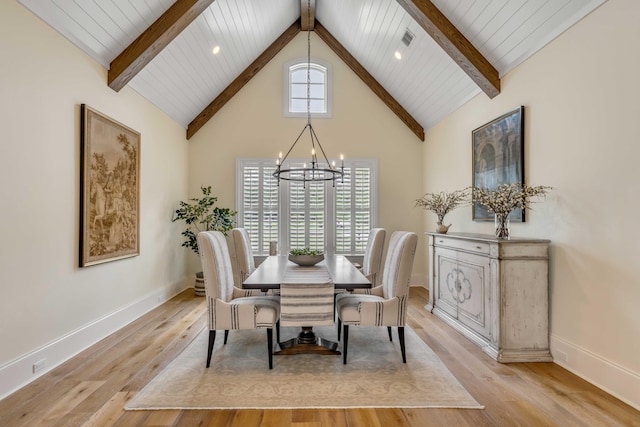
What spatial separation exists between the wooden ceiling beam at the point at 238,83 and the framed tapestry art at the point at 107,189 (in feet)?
6.03

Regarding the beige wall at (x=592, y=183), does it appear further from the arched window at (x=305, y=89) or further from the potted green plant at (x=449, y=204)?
the arched window at (x=305, y=89)

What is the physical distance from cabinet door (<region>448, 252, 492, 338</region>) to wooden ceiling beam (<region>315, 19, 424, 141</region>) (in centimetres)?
326

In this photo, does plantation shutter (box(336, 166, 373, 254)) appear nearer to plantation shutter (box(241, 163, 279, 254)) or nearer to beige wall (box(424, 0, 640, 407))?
plantation shutter (box(241, 163, 279, 254))

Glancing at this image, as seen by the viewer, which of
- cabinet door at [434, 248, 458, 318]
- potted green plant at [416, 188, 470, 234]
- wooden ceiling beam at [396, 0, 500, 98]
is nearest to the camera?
wooden ceiling beam at [396, 0, 500, 98]

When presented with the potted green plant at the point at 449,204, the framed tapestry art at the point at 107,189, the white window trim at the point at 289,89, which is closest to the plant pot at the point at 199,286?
the framed tapestry art at the point at 107,189

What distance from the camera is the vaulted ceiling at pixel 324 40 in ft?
10.3

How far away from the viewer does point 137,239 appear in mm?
4250

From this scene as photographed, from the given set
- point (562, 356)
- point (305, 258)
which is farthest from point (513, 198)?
point (305, 258)

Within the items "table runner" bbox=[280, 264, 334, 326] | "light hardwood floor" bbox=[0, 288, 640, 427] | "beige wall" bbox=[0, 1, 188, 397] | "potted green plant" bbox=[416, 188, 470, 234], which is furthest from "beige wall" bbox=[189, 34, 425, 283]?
"table runner" bbox=[280, 264, 334, 326]

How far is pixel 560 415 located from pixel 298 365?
180 cm

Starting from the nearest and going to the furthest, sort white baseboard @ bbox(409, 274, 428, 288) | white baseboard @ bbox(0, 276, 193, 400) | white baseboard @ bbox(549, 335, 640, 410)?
1. white baseboard @ bbox(549, 335, 640, 410)
2. white baseboard @ bbox(0, 276, 193, 400)
3. white baseboard @ bbox(409, 274, 428, 288)

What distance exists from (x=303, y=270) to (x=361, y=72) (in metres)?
4.14

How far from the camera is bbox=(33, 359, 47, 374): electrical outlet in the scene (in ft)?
→ 8.63

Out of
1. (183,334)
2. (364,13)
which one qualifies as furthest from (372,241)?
(364,13)
